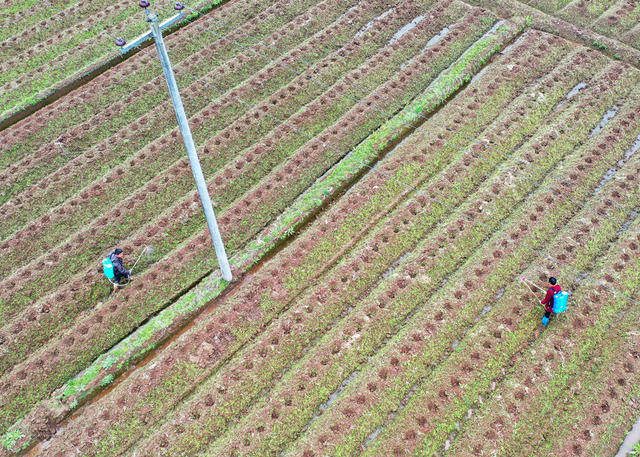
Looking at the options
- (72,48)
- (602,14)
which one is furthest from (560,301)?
(72,48)

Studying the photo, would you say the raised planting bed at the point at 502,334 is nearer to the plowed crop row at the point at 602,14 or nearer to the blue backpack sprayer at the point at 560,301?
the blue backpack sprayer at the point at 560,301

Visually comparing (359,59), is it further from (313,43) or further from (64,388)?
(64,388)

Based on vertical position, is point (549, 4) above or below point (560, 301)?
above

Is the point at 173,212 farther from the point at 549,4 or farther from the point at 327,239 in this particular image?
the point at 549,4

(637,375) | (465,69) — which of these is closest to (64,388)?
(637,375)

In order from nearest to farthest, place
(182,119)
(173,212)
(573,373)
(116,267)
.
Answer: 1. (182,119)
2. (573,373)
3. (116,267)
4. (173,212)

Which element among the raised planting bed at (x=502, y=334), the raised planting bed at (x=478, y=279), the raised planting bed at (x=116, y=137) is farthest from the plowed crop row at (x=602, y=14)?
the raised planting bed at (x=116, y=137)

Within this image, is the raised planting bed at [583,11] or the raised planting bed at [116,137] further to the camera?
the raised planting bed at [583,11]
